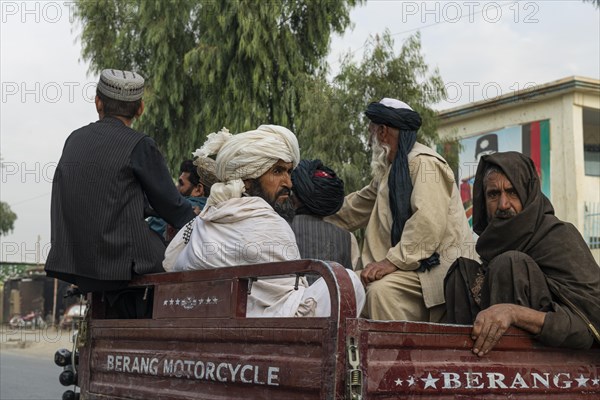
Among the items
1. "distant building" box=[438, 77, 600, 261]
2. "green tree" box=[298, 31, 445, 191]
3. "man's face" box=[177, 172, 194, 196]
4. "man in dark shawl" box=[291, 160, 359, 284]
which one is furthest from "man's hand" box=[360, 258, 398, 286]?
"distant building" box=[438, 77, 600, 261]

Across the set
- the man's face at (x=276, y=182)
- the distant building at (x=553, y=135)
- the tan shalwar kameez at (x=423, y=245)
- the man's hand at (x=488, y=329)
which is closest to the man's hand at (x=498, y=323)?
the man's hand at (x=488, y=329)

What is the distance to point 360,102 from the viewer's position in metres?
11.6

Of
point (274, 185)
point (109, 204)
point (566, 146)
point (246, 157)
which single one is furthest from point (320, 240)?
point (566, 146)

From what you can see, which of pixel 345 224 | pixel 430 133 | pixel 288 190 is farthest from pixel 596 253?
pixel 288 190

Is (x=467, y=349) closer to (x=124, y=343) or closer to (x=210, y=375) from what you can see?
(x=210, y=375)

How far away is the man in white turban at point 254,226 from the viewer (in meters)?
3.10

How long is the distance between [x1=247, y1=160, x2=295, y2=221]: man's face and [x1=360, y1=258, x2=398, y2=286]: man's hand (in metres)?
0.55

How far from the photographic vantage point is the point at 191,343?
2885mm

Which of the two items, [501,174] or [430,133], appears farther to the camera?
[430,133]

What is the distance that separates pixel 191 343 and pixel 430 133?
9.31 meters

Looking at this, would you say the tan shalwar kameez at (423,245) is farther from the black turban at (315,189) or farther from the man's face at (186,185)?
the man's face at (186,185)

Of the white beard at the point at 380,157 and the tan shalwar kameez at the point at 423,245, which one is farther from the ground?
the white beard at the point at 380,157

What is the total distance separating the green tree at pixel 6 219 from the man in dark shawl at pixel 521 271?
129 feet

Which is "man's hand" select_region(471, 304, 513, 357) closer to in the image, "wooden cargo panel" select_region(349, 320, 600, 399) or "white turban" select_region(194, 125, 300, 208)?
"wooden cargo panel" select_region(349, 320, 600, 399)
